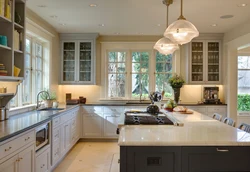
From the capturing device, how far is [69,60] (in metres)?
6.18

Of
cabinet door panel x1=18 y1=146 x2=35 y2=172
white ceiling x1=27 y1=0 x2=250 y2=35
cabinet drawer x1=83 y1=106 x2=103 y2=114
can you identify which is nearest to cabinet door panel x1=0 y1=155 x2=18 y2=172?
cabinet door panel x1=18 y1=146 x2=35 y2=172

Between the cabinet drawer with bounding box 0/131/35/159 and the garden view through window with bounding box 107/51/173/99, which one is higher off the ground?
the garden view through window with bounding box 107/51/173/99

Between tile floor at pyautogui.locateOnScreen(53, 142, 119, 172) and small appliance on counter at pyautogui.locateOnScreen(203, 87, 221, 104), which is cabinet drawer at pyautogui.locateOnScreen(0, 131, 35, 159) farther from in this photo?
small appliance on counter at pyautogui.locateOnScreen(203, 87, 221, 104)

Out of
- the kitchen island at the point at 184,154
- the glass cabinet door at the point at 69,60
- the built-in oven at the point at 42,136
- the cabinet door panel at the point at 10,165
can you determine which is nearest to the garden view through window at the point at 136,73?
the glass cabinet door at the point at 69,60

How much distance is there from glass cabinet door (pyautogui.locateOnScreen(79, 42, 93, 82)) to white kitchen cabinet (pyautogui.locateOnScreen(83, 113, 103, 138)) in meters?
0.98

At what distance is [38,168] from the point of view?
10.1ft

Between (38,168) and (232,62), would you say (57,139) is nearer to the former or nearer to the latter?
(38,168)

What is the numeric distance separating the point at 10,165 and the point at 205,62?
5260 mm

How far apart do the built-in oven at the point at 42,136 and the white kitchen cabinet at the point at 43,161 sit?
0.12 meters

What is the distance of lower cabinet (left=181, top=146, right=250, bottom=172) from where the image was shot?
207 cm

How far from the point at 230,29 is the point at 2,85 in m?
5.11

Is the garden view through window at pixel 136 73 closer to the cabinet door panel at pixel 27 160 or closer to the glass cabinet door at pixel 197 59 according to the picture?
the glass cabinet door at pixel 197 59

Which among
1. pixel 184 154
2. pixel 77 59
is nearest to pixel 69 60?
pixel 77 59

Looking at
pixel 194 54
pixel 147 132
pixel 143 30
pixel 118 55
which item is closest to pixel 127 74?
pixel 118 55
